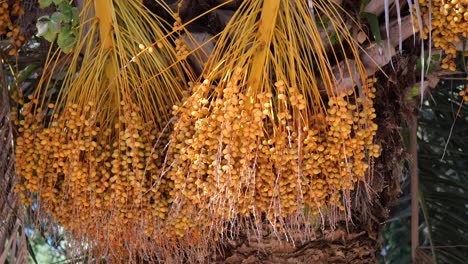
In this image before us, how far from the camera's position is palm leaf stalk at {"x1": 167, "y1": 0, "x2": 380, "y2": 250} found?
202cm

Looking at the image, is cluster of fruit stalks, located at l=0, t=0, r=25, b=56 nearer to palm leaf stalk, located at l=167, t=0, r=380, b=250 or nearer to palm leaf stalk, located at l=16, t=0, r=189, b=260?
palm leaf stalk, located at l=16, t=0, r=189, b=260

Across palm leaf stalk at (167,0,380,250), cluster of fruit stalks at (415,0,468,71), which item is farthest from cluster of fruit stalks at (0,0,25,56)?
cluster of fruit stalks at (415,0,468,71)

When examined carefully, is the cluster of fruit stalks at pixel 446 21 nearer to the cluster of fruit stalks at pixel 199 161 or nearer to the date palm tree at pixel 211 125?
the date palm tree at pixel 211 125

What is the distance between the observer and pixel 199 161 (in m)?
2.04

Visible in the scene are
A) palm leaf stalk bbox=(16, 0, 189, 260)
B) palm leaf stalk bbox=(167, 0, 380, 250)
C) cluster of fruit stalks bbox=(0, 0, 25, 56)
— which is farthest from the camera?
cluster of fruit stalks bbox=(0, 0, 25, 56)

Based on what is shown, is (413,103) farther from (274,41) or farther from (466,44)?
(274,41)

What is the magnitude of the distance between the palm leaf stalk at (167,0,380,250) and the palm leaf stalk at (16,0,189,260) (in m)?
0.10

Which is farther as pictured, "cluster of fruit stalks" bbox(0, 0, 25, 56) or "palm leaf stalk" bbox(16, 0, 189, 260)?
"cluster of fruit stalks" bbox(0, 0, 25, 56)

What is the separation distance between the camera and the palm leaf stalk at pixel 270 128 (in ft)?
6.63

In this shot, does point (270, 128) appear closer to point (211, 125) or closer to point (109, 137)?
point (211, 125)

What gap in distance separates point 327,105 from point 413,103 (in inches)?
14.8

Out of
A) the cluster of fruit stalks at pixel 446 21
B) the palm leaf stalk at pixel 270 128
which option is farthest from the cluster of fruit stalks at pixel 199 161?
the cluster of fruit stalks at pixel 446 21

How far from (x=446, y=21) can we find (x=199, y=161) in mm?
746

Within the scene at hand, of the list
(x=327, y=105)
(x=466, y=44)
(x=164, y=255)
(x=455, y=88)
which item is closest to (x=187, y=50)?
(x=327, y=105)
